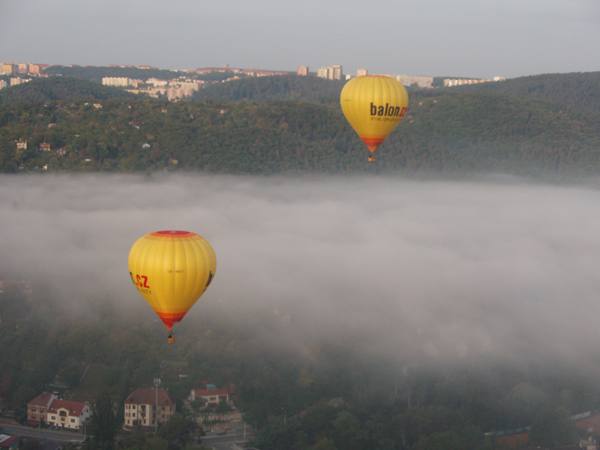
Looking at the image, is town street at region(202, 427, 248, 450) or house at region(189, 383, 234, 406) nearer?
town street at region(202, 427, 248, 450)

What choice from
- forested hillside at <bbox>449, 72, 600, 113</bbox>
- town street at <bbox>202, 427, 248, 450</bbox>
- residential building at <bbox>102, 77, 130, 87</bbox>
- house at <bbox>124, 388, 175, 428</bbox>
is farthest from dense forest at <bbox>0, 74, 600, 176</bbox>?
residential building at <bbox>102, 77, 130, 87</bbox>

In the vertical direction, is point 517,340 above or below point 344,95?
below

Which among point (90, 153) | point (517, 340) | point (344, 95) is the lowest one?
point (517, 340)

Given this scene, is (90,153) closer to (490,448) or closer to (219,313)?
(219,313)

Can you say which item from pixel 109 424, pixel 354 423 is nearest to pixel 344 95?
pixel 354 423

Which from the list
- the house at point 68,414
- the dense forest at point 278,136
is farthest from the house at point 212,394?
the dense forest at point 278,136

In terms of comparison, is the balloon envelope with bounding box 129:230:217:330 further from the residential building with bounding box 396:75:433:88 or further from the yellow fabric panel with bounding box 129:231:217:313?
the residential building with bounding box 396:75:433:88
